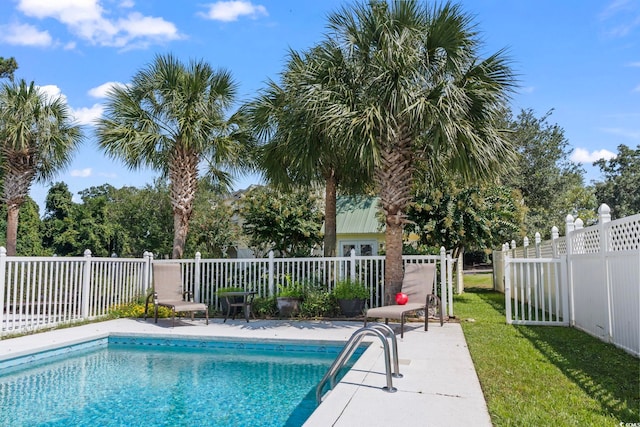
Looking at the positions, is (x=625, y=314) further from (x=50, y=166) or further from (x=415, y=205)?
(x=50, y=166)

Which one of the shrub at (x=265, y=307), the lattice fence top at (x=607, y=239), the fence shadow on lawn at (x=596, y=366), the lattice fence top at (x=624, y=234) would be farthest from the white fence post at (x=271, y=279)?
the lattice fence top at (x=624, y=234)

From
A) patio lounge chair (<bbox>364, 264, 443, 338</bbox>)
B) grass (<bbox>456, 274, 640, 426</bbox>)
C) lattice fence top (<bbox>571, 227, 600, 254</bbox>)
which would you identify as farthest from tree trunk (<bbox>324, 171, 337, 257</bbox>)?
lattice fence top (<bbox>571, 227, 600, 254</bbox>)

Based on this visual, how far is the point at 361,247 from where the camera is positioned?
854 inches

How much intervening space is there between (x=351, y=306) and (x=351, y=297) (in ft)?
0.71

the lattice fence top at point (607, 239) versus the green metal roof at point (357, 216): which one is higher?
the green metal roof at point (357, 216)

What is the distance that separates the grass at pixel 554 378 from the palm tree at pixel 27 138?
1305cm

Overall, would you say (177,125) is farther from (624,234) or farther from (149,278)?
(624,234)

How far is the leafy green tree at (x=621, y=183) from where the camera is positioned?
1585 inches

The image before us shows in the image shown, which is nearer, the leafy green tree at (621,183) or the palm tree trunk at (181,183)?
the palm tree trunk at (181,183)

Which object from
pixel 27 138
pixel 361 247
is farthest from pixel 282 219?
pixel 27 138

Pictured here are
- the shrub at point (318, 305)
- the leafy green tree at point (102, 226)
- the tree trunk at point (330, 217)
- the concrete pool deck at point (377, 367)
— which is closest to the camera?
the concrete pool deck at point (377, 367)

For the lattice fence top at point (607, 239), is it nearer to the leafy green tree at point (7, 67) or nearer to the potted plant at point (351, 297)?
the potted plant at point (351, 297)

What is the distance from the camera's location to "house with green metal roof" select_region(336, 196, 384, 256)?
21.3 meters

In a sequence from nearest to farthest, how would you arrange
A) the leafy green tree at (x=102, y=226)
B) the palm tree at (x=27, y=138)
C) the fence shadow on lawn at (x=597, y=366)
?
the fence shadow on lawn at (x=597, y=366), the palm tree at (x=27, y=138), the leafy green tree at (x=102, y=226)
